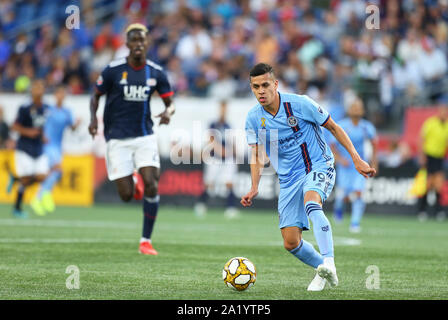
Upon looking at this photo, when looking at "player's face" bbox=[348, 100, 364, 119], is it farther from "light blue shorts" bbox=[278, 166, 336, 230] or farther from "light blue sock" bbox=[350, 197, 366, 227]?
"light blue shorts" bbox=[278, 166, 336, 230]

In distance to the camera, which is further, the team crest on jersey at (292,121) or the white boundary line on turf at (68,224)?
the white boundary line on turf at (68,224)

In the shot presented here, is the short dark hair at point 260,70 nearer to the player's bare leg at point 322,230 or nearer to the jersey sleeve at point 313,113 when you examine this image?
the jersey sleeve at point 313,113

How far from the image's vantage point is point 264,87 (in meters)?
7.79

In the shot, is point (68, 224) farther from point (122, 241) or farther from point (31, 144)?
point (122, 241)

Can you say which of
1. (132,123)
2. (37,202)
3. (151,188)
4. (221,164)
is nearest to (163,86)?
(132,123)

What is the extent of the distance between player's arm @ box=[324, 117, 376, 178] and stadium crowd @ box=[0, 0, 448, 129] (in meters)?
13.5

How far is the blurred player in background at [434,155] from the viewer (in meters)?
20.2

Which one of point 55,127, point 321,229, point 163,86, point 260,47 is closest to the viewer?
point 321,229

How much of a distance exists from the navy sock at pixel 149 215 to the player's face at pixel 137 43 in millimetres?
1901

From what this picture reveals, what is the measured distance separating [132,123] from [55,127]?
8.32 meters

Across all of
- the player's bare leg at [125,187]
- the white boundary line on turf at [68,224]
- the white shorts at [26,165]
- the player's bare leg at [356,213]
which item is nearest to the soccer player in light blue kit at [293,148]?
the player's bare leg at [125,187]

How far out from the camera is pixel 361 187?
661 inches

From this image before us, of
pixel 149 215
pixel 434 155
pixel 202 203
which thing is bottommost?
pixel 202 203
